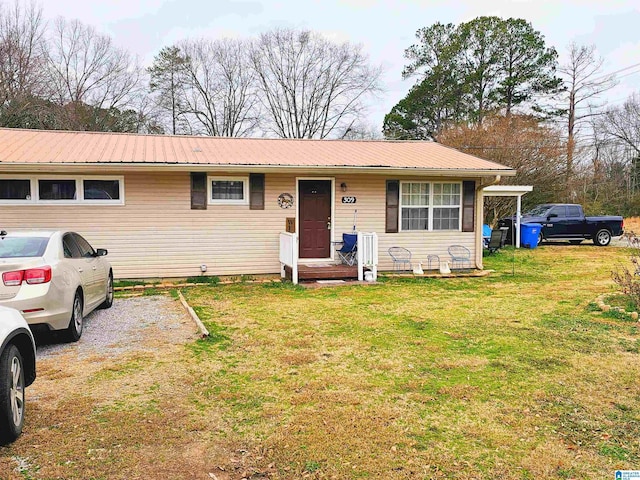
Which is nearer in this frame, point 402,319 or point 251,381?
point 251,381

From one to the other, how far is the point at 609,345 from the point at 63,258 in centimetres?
629

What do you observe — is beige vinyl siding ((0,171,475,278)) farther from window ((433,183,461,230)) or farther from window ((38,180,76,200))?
window ((433,183,461,230))

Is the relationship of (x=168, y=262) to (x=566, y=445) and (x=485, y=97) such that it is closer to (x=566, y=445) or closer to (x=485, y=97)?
(x=566, y=445)

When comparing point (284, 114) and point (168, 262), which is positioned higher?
point (284, 114)

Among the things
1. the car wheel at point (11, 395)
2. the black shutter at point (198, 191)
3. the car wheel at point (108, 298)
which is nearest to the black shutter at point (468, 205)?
the black shutter at point (198, 191)

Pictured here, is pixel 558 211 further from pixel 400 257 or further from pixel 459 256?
pixel 400 257

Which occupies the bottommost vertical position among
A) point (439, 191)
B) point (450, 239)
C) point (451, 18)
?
point (450, 239)

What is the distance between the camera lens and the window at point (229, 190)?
10.6 metres

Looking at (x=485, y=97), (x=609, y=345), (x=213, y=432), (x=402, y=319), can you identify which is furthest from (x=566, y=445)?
(x=485, y=97)

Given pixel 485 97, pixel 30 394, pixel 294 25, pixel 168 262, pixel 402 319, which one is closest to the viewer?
pixel 30 394

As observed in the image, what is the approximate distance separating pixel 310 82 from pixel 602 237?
20319mm

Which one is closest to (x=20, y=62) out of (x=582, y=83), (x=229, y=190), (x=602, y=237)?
(x=229, y=190)

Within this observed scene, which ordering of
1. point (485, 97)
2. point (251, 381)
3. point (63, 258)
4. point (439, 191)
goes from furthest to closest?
point (485, 97) < point (439, 191) < point (63, 258) < point (251, 381)

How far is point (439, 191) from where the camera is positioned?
466 inches
